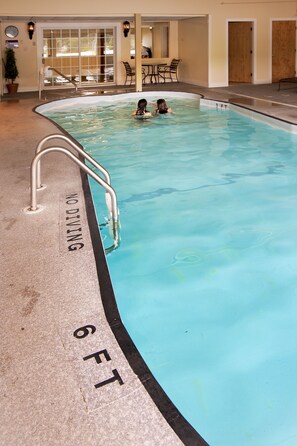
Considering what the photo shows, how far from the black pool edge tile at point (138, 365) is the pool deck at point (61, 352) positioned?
1 centimetres

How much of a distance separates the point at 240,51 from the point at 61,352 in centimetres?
1667

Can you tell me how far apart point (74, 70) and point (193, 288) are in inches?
563

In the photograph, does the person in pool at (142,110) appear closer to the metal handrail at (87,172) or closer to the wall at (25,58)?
the metal handrail at (87,172)

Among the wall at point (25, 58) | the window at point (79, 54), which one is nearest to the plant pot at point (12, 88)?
the wall at point (25, 58)

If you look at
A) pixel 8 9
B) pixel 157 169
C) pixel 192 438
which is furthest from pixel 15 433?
pixel 8 9

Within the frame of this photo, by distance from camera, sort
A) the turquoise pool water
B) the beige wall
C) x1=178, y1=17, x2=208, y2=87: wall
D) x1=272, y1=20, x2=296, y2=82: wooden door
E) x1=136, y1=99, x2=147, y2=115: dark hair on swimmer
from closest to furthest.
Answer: the turquoise pool water, x1=136, y1=99, x2=147, y2=115: dark hair on swimmer, the beige wall, x1=178, y1=17, x2=208, y2=87: wall, x1=272, y1=20, x2=296, y2=82: wooden door

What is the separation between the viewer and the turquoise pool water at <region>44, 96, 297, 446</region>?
98.6 inches

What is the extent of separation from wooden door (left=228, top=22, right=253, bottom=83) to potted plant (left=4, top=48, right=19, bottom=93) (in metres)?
7.97

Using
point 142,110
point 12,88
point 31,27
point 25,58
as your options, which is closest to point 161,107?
point 142,110

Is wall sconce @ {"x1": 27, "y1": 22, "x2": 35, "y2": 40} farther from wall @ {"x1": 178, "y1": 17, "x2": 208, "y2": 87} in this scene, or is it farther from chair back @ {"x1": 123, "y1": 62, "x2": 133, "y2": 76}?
wall @ {"x1": 178, "y1": 17, "x2": 208, "y2": 87}

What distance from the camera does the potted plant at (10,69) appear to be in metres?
14.8

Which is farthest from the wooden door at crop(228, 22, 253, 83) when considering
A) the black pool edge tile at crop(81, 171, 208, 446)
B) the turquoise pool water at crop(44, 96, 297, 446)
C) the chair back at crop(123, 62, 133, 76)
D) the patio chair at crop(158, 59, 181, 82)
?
the black pool edge tile at crop(81, 171, 208, 446)

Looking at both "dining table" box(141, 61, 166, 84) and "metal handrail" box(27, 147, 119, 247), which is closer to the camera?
"metal handrail" box(27, 147, 119, 247)

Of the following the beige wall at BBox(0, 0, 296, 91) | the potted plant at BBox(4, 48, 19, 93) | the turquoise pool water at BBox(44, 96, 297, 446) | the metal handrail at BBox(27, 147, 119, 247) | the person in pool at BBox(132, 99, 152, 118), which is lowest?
the turquoise pool water at BBox(44, 96, 297, 446)
